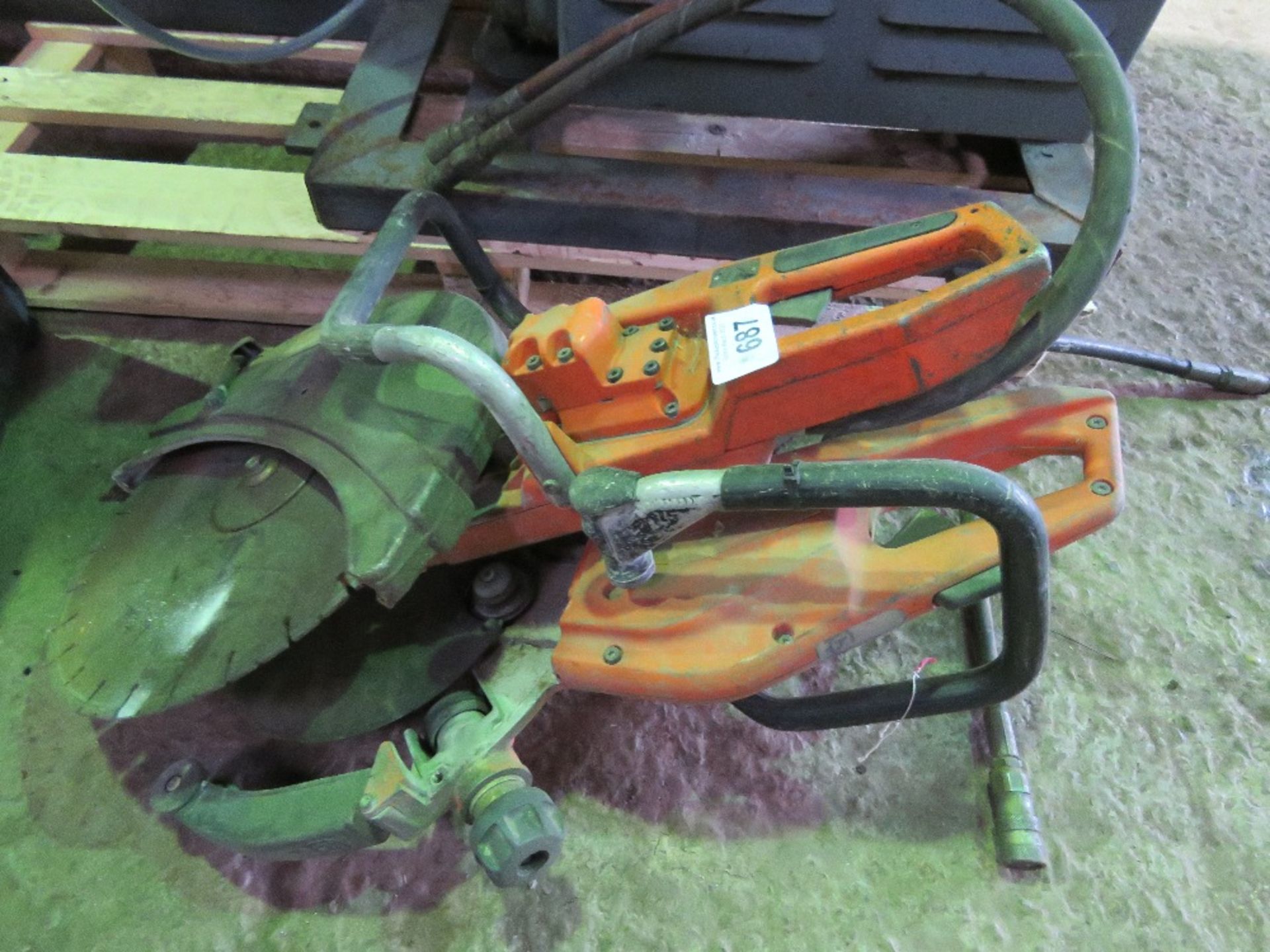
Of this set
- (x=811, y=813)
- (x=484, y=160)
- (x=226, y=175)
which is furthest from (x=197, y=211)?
(x=811, y=813)

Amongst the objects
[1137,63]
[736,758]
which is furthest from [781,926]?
[1137,63]

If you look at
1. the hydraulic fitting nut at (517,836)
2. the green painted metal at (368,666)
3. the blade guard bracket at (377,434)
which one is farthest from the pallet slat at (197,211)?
the hydraulic fitting nut at (517,836)

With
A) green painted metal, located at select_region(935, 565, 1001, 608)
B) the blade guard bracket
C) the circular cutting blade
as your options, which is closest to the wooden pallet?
the blade guard bracket

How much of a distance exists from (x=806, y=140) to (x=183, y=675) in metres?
0.92

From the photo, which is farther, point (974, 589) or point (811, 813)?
point (811, 813)

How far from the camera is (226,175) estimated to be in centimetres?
116

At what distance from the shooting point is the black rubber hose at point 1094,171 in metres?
0.69

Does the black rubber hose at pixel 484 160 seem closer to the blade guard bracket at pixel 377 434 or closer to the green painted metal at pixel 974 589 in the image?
the blade guard bracket at pixel 377 434

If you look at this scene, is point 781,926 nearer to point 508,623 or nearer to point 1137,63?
point 508,623

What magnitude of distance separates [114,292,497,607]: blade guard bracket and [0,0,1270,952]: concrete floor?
1.21 feet

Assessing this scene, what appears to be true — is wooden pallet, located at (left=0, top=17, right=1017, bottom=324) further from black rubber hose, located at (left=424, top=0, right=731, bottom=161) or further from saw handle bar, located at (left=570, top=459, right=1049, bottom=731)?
saw handle bar, located at (left=570, top=459, right=1049, bottom=731)

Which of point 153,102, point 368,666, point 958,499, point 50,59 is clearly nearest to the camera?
point 958,499

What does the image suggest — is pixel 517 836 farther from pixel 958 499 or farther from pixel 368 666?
pixel 958 499

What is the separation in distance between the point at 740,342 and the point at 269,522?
480 millimetres
